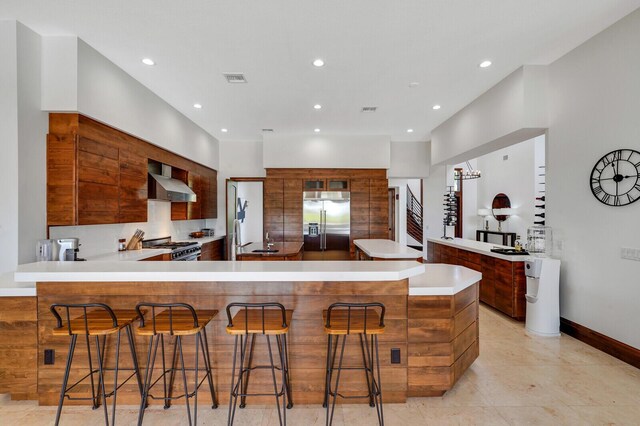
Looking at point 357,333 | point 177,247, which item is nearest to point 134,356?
point 357,333

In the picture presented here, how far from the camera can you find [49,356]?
2199 millimetres

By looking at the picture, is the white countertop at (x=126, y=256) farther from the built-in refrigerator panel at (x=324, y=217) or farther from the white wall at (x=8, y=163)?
the built-in refrigerator panel at (x=324, y=217)

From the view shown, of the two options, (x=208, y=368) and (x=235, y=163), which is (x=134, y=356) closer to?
(x=208, y=368)

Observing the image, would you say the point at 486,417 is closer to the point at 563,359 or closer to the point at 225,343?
the point at 563,359

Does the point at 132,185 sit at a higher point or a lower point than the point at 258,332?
higher

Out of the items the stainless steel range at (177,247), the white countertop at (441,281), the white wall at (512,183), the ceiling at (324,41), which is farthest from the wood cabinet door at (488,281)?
the stainless steel range at (177,247)

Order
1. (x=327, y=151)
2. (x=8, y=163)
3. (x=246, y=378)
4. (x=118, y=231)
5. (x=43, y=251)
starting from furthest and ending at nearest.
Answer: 1. (x=327, y=151)
2. (x=118, y=231)
3. (x=43, y=251)
4. (x=8, y=163)
5. (x=246, y=378)

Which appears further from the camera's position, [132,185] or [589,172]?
[132,185]

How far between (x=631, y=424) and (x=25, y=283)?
444cm

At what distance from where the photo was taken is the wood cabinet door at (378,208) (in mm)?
6566

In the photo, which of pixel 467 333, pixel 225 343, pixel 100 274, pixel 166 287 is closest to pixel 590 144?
pixel 467 333

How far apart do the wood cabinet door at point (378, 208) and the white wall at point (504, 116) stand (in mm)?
1734

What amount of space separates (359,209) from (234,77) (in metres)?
3.83

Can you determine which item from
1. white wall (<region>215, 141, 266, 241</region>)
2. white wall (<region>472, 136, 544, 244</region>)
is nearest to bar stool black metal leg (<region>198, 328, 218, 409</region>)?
white wall (<region>215, 141, 266, 241</region>)
